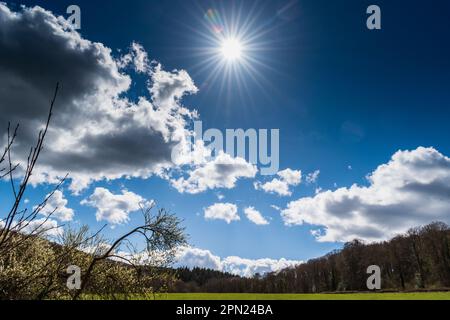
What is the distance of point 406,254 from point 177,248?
10397 cm

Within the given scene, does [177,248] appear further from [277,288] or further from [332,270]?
[277,288]

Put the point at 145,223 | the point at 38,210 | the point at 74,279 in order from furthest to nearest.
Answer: the point at 145,223, the point at 74,279, the point at 38,210

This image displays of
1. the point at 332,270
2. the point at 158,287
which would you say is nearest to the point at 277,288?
the point at 332,270

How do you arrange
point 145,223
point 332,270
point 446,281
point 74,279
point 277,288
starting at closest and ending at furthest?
point 74,279 < point 145,223 < point 446,281 < point 332,270 < point 277,288

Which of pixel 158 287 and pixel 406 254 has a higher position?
pixel 406 254

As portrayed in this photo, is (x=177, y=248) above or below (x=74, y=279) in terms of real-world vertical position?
above

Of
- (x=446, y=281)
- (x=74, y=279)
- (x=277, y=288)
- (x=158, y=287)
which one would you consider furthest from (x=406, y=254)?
(x=74, y=279)
